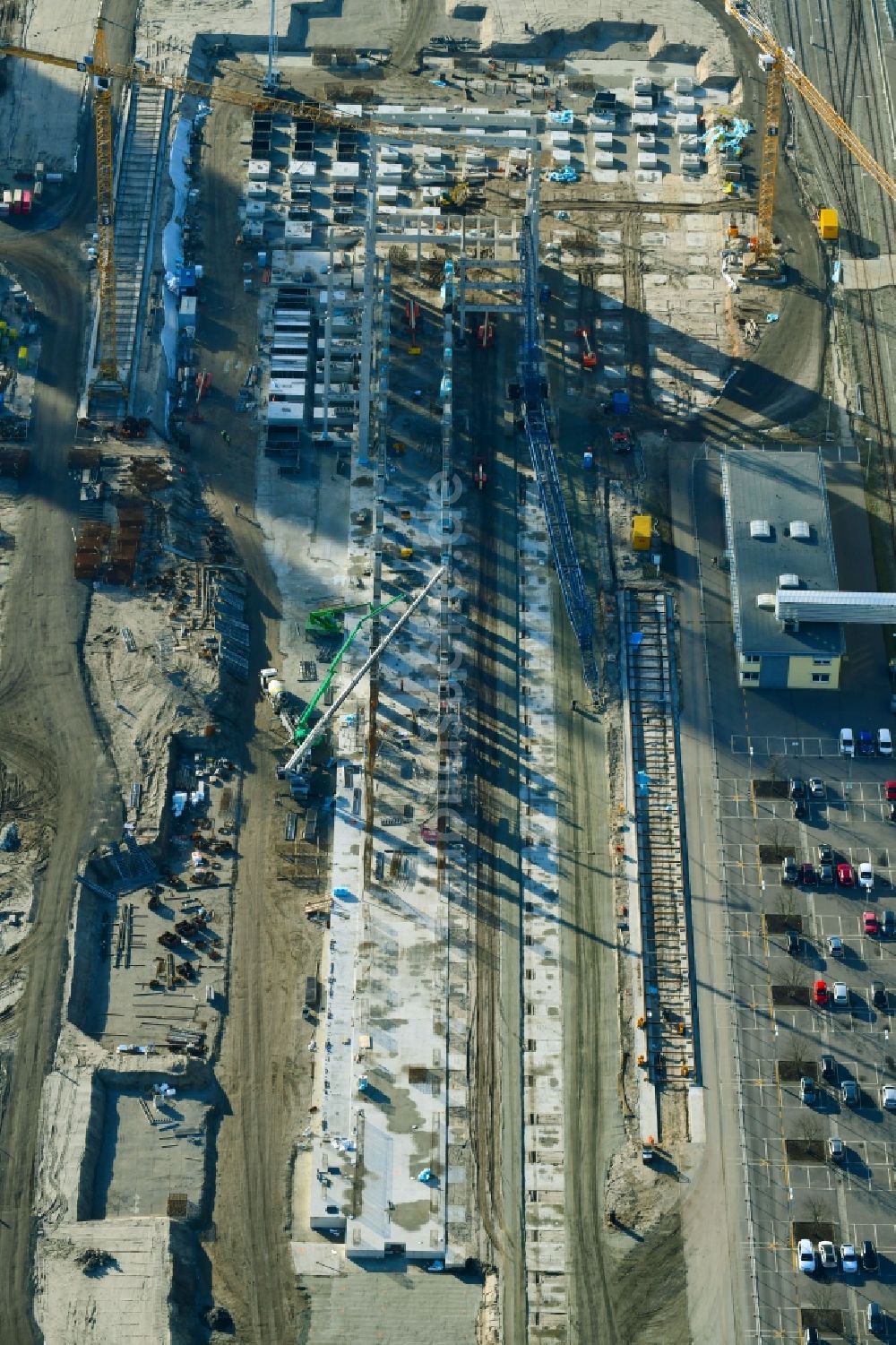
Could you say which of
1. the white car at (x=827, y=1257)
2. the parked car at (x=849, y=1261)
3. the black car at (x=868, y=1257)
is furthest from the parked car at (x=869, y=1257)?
the white car at (x=827, y=1257)

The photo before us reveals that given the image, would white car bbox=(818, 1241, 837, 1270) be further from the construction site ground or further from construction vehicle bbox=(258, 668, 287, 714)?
construction vehicle bbox=(258, 668, 287, 714)

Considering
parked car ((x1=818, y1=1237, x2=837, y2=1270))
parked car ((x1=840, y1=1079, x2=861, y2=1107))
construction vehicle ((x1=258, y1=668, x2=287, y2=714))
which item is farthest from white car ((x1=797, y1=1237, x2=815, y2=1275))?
construction vehicle ((x1=258, y1=668, x2=287, y2=714))

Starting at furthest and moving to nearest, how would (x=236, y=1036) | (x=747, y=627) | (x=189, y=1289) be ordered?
(x=747, y=627)
(x=236, y=1036)
(x=189, y=1289)

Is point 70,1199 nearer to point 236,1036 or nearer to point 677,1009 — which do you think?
point 236,1036

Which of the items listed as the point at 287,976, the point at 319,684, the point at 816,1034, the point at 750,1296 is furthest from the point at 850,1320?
the point at 319,684

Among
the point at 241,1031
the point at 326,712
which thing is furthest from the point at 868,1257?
the point at 326,712

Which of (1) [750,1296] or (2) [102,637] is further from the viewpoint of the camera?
(2) [102,637]
